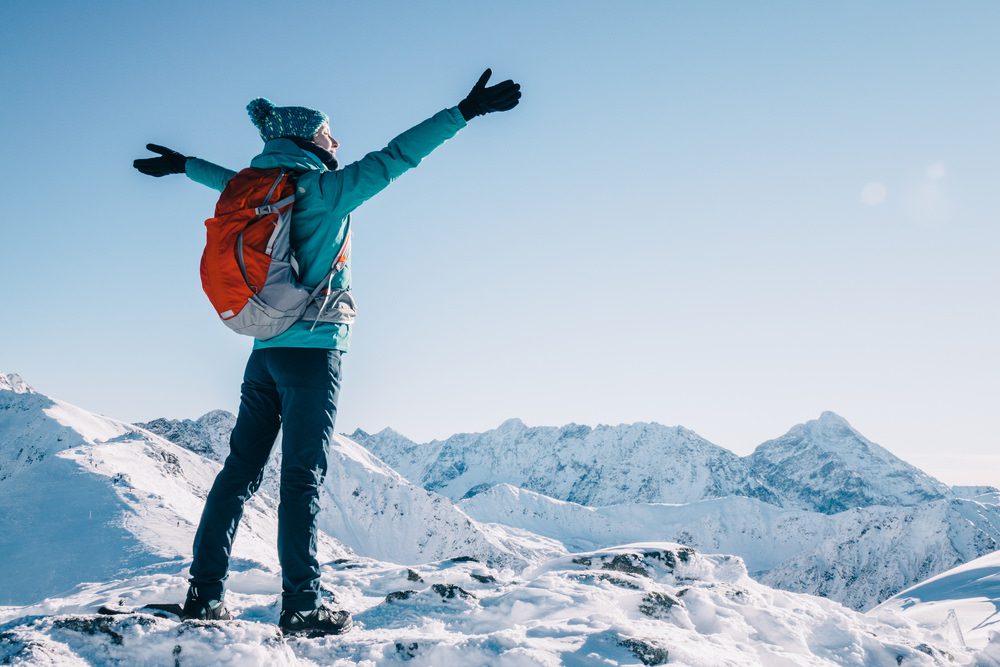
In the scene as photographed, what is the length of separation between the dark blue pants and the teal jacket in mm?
134

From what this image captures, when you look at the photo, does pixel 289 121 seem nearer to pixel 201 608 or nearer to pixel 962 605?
pixel 201 608

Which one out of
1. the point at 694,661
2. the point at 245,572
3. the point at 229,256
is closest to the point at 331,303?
the point at 229,256

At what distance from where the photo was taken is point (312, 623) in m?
3.89

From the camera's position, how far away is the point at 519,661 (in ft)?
11.8

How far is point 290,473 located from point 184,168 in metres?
2.93

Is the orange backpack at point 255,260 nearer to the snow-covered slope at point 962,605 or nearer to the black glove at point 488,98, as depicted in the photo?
the black glove at point 488,98

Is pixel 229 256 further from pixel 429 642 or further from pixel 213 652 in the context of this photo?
pixel 429 642

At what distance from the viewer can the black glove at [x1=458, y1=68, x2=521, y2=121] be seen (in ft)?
12.9

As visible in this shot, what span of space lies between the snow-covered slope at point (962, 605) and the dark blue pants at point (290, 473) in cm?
549

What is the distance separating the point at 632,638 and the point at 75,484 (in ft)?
152

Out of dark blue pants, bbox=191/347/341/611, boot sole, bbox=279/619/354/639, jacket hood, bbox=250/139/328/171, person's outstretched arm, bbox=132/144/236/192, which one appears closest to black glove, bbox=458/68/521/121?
jacket hood, bbox=250/139/328/171

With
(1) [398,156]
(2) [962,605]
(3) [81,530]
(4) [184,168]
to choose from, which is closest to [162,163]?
(4) [184,168]

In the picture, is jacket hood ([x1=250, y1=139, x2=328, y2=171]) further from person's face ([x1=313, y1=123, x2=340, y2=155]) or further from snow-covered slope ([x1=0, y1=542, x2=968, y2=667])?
snow-covered slope ([x1=0, y1=542, x2=968, y2=667])

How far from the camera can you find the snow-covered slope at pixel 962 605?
7.37 meters
